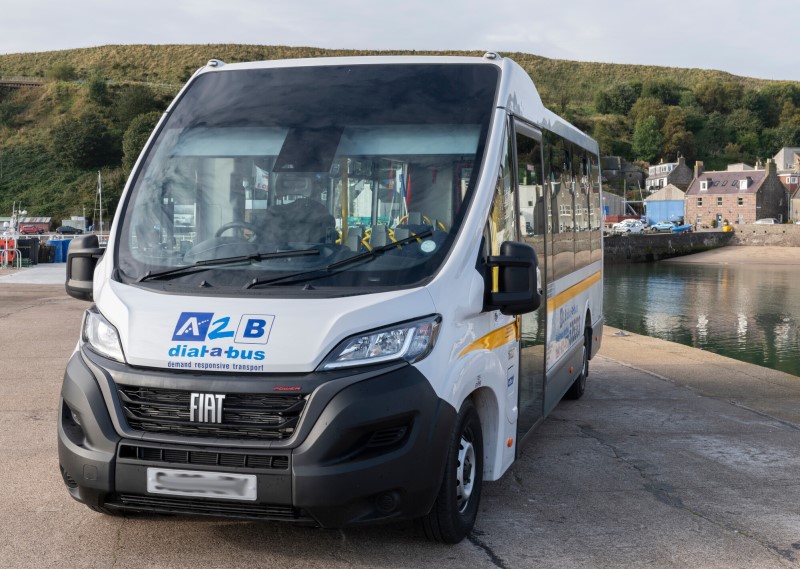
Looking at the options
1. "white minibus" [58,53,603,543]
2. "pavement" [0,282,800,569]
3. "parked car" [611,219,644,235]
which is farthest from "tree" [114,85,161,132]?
"white minibus" [58,53,603,543]

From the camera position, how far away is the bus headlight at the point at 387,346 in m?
4.45

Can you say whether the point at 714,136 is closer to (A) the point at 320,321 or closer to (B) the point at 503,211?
(B) the point at 503,211

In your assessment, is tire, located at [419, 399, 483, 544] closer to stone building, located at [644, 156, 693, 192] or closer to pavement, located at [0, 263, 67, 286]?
pavement, located at [0, 263, 67, 286]

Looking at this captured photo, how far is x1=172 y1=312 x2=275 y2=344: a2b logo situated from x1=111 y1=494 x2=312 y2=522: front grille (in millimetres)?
740

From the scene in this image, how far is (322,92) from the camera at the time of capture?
18.5 feet

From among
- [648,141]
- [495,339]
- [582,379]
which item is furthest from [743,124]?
[495,339]

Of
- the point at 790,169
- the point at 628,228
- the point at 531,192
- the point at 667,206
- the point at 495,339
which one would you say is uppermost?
the point at 790,169

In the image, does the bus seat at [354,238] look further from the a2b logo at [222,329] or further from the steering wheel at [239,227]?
the a2b logo at [222,329]

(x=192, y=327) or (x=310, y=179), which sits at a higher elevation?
(x=310, y=179)

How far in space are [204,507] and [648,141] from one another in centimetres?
17770

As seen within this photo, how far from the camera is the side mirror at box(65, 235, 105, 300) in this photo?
557 cm

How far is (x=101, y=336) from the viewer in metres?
4.79

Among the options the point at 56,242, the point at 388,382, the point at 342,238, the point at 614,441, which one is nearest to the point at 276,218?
the point at 342,238

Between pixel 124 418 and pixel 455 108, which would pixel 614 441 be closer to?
pixel 455 108
